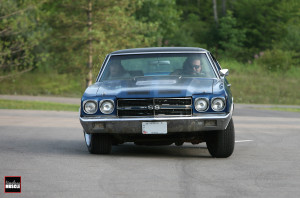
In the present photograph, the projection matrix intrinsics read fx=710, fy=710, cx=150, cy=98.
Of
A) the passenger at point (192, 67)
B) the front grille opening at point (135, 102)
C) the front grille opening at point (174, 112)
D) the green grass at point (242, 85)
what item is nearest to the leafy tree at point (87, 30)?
the green grass at point (242, 85)

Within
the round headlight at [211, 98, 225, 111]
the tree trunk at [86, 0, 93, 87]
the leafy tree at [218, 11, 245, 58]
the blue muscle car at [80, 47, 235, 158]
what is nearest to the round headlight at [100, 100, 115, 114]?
the blue muscle car at [80, 47, 235, 158]

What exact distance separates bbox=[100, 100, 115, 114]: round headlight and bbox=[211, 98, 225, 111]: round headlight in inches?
54.9

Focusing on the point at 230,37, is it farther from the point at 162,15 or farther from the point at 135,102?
the point at 135,102

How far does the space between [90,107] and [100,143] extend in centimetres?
71

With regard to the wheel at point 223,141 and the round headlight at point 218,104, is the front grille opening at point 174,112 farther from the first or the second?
the wheel at point 223,141

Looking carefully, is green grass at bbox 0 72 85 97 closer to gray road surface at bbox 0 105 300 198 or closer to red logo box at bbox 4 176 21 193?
gray road surface at bbox 0 105 300 198

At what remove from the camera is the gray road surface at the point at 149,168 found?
293 inches

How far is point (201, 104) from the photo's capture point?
32.2 ft

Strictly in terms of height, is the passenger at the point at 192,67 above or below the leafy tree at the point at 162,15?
above

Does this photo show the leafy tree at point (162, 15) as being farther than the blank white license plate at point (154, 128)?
Yes

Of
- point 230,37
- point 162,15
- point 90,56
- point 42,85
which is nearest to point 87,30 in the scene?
point 90,56

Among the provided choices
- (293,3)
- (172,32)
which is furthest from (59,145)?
(293,3)

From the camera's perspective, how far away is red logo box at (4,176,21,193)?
739 centimetres

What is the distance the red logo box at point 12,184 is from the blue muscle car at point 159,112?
80.0 inches
